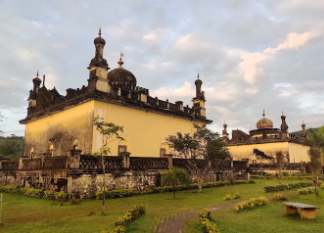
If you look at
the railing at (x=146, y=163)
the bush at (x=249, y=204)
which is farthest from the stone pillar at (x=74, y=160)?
the bush at (x=249, y=204)

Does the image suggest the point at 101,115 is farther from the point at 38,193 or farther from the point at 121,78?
the point at 121,78

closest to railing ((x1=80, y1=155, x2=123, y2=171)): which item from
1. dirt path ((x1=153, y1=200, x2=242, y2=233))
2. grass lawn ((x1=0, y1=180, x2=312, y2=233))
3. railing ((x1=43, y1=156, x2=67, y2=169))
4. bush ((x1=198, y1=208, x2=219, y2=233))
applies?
railing ((x1=43, y1=156, x2=67, y2=169))

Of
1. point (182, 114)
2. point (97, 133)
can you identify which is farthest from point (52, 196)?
point (182, 114)

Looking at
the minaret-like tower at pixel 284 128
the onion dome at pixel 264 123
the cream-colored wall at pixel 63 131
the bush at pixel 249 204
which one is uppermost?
the onion dome at pixel 264 123

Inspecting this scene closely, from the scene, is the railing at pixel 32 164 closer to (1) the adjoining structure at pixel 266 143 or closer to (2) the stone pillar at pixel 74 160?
(2) the stone pillar at pixel 74 160

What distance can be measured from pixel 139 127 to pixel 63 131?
6.28m

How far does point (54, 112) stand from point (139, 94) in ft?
25.5

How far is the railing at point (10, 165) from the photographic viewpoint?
1992 cm

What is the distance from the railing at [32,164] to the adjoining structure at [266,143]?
97.2 ft

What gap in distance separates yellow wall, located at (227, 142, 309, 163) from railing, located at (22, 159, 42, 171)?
2962 centimetres

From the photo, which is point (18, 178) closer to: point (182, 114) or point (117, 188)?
point (117, 188)

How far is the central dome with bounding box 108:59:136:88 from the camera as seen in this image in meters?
25.6

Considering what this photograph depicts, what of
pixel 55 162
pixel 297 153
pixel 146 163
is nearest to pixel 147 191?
pixel 146 163

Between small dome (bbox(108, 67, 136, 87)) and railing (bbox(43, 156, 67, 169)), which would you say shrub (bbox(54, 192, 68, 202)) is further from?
small dome (bbox(108, 67, 136, 87))
